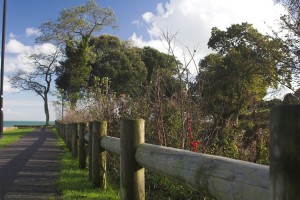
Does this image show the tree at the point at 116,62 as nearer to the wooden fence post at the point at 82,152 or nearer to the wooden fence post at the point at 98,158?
the wooden fence post at the point at 82,152

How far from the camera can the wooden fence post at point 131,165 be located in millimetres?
4098

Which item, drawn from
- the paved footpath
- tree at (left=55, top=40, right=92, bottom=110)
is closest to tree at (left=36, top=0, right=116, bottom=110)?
tree at (left=55, top=40, right=92, bottom=110)

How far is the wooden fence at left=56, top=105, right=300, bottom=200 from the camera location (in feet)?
5.47

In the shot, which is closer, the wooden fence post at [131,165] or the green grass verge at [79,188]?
the wooden fence post at [131,165]

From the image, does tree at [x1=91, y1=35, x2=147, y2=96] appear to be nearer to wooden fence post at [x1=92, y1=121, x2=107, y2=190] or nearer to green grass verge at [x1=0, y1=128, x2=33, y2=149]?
green grass verge at [x1=0, y1=128, x2=33, y2=149]

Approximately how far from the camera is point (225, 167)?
7.55ft

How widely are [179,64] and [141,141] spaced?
7.91 ft

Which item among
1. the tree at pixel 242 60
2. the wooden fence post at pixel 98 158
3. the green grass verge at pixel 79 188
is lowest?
the green grass verge at pixel 79 188

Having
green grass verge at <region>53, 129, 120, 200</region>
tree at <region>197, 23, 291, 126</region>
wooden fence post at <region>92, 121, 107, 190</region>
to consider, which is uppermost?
tree at <region>197, 23, 291, 126</region>

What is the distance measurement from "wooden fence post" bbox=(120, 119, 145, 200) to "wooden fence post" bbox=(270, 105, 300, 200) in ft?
8.06

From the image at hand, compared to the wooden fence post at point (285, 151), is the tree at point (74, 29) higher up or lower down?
higher up

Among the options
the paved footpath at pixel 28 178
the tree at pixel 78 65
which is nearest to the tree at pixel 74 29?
the tree at pixel 78 65

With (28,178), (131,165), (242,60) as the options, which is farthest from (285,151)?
(242,60)

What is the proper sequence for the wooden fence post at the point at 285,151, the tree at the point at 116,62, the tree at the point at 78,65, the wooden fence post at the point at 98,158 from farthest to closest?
the tree at the point at 116,62 < the tree at the point at 78,65 < the wooden fence post at the point at 98,158 < the wooden fence post at the point at 285,151
